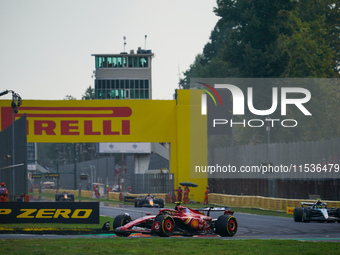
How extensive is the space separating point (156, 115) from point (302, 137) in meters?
26.0

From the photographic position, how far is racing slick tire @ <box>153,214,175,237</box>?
19.8m

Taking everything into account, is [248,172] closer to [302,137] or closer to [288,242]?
[302,137]

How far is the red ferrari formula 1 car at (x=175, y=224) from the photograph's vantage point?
65.7ft

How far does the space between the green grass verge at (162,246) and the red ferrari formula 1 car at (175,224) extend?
0.95 m

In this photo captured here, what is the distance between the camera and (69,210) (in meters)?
25.1

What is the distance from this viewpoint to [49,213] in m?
25.1

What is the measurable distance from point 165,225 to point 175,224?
841 mm

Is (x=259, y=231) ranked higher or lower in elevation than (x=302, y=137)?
lower

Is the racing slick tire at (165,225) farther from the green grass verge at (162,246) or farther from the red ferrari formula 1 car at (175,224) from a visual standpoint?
the green grass verge at (162,246)

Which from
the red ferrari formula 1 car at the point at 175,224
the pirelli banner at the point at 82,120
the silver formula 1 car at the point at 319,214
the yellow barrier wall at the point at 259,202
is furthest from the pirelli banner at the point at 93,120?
the red ferrari formula 1 car at the point at 175,224

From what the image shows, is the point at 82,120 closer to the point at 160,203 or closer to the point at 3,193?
the point at 160,203

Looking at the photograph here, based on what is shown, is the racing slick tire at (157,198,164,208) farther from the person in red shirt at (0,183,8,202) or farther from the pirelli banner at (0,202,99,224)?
the pirelli banner at (0,202,99,224)

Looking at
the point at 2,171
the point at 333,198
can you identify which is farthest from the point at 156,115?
the point at 2,171

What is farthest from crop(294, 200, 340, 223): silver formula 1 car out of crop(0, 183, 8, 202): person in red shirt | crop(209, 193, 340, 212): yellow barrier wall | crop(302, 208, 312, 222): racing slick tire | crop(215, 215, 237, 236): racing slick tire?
crop(0, 183, 8, 202): person in red shirt
